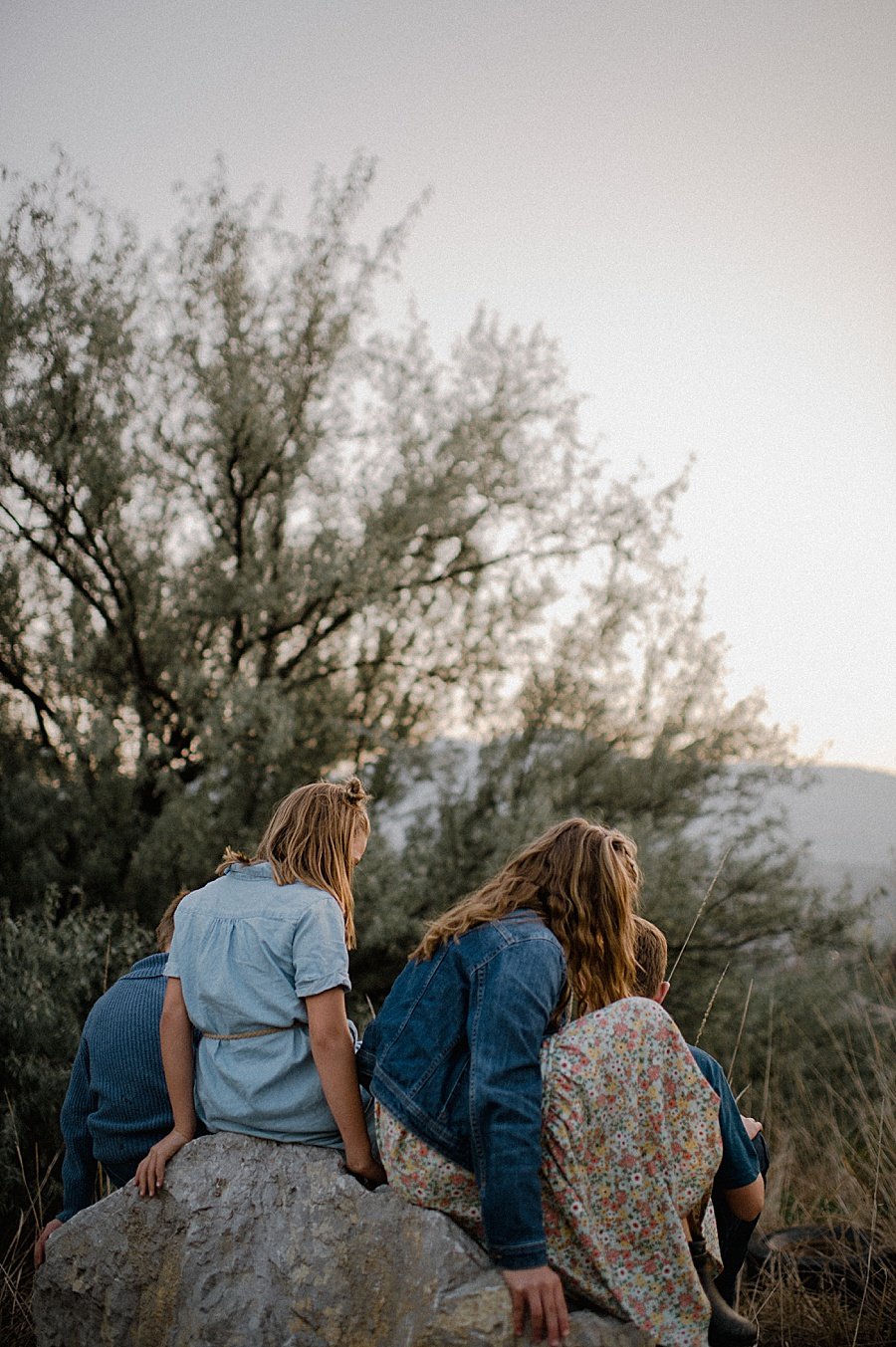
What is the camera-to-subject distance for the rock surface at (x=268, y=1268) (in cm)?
200

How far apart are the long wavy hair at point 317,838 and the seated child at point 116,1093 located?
37cm

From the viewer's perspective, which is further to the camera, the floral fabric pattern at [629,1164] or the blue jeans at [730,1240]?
the blue jeans at [730,1240]

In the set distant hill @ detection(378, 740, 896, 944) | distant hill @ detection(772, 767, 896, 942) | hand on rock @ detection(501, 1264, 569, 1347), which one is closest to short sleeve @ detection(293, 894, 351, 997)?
hand on rock @ detection(501, 1264, 569, 1347)

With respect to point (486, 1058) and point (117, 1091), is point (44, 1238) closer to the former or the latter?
point (117, 1091)

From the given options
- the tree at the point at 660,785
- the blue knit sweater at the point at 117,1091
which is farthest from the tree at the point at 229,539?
the blue knit sweater at the point at 117,1091

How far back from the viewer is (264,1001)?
233cm

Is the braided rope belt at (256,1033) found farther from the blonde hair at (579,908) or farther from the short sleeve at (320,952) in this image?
the blonde hair at (579,908)

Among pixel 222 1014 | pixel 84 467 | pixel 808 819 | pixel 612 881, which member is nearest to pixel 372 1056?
pixel 222 1014

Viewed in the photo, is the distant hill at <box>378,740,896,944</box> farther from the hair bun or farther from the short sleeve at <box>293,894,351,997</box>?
the short sleeve at <box>293,894,351,997</box>

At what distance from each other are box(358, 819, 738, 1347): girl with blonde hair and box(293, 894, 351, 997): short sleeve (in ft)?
0.61

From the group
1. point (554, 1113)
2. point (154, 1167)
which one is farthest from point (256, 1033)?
point (554, 1113)

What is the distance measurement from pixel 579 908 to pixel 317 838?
2.27ft

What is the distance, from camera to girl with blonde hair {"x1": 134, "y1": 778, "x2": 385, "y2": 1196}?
89.1 inches

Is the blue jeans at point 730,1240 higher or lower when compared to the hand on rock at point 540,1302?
lower
